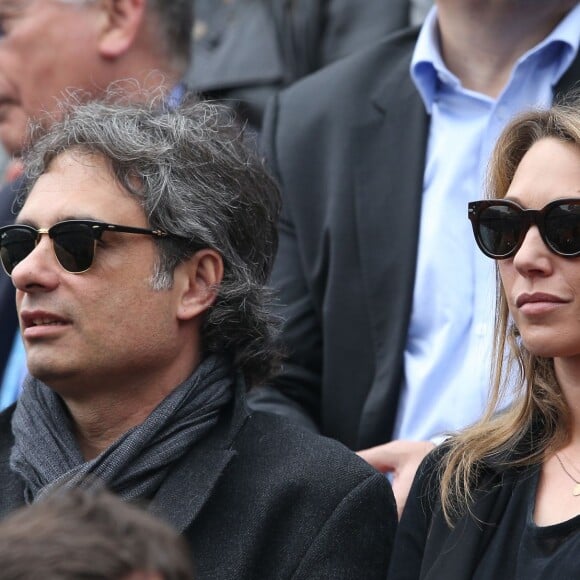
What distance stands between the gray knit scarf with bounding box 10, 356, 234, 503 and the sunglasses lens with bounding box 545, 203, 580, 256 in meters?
0.99

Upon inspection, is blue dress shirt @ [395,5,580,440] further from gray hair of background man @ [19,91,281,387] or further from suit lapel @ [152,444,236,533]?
suit lapel @ [152,444,236,533]

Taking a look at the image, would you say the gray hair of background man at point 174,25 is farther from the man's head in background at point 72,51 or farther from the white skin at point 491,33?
the white skin at point 491,33

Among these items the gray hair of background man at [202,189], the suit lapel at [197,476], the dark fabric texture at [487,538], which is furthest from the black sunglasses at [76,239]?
the dark fabric texture at [487,538]

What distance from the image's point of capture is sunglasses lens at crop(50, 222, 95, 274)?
3.22m

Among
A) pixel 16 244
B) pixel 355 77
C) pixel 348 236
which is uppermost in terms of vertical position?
pixel 355 77

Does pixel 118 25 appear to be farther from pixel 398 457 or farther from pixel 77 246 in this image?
pixel 398 457

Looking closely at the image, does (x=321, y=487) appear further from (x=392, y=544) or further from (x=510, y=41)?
(x=510, y=41)

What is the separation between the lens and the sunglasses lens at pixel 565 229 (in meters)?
2.76

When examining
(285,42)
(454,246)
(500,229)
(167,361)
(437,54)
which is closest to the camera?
(500,229)

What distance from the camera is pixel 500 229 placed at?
289 centimetres

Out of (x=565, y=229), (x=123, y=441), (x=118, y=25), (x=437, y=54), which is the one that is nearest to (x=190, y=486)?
(x=123, y=441)

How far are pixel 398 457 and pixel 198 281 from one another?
0.68 meters

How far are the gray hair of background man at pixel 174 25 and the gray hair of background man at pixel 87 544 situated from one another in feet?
11.9

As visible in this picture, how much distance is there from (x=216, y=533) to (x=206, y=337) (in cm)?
56
